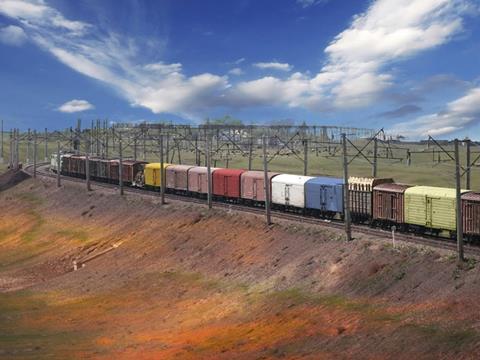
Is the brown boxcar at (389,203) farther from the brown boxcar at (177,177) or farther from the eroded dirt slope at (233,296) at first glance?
the brown boxcar at (177,177)

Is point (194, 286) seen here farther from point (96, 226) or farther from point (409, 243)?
point (96, 226)

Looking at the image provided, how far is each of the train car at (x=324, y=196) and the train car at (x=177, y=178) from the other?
22606mm

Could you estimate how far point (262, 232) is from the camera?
150ft

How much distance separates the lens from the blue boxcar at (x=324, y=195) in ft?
153

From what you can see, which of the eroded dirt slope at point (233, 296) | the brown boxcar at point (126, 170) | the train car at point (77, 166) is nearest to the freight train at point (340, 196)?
the brown boxcar at point (126, 170)

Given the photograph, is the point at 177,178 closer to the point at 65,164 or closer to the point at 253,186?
the point at 253,186

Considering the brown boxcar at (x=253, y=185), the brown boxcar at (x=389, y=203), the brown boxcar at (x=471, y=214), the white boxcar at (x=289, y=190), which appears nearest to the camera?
the brown boxcar at (x=471, y=214)

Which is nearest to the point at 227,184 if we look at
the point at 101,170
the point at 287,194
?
the point at 287,194

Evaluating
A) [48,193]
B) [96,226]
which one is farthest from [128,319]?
[48,193]

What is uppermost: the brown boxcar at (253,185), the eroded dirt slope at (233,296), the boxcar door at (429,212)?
the brown boxcar at (253,185)

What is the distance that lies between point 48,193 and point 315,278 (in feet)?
214

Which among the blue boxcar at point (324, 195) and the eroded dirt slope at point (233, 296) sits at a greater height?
the blue boxcar at point (324, 195)

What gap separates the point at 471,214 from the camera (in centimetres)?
3541

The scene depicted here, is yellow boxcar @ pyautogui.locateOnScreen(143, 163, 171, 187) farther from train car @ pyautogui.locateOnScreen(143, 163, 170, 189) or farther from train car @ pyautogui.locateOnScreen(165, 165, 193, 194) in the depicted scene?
train car @ pyautogui.locateOnScreen(165, 165, 193, 194)
